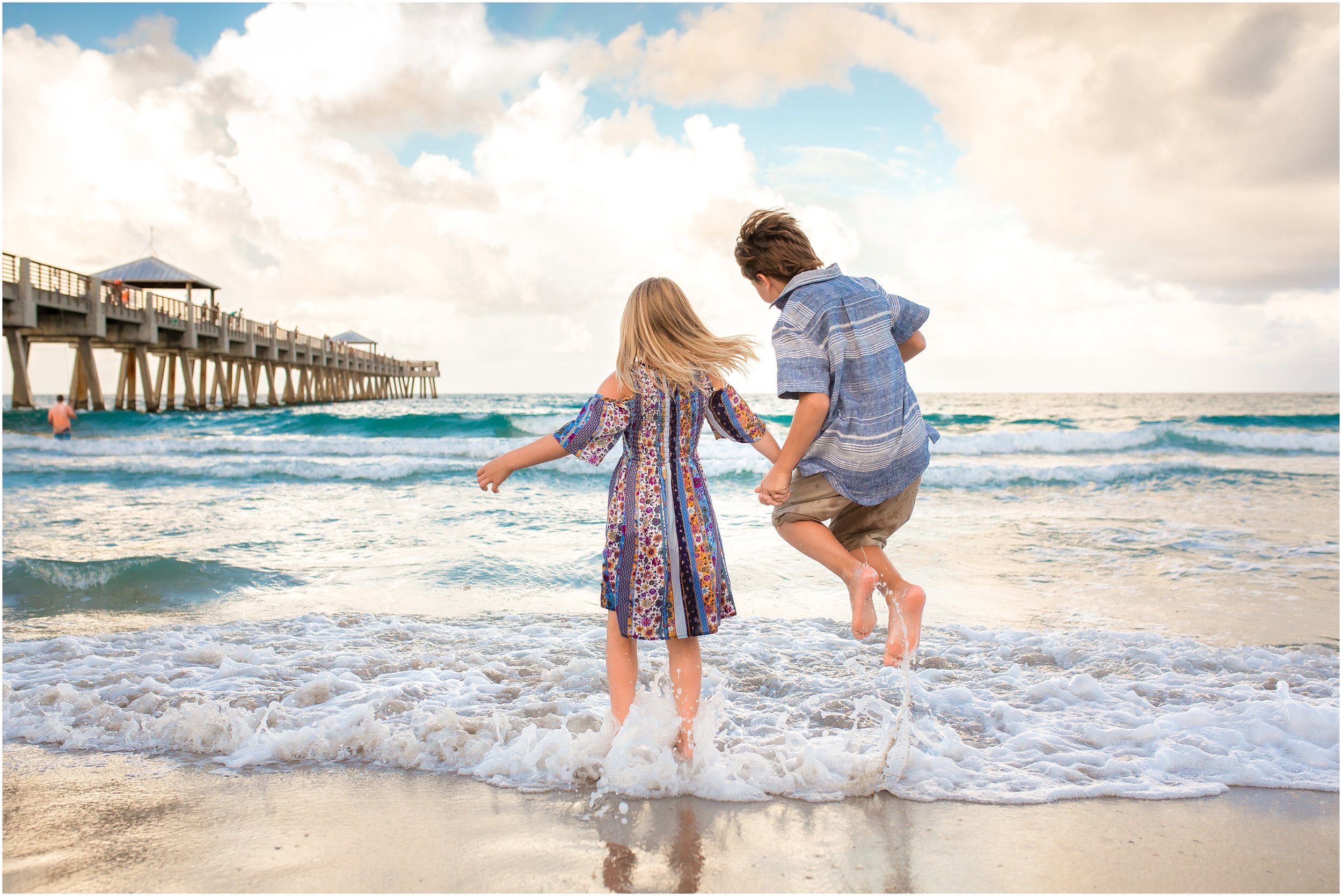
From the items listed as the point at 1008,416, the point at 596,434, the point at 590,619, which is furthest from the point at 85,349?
the point at 1008,416

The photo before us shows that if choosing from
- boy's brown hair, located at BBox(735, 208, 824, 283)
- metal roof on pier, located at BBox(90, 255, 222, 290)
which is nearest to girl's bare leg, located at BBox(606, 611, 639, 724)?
boy's brown hair, located at BBox(735, 208, 824, 283)

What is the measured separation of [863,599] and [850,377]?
2.52 ft

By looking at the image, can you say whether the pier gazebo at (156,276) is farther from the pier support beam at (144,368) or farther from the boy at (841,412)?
the boy at (841,412)

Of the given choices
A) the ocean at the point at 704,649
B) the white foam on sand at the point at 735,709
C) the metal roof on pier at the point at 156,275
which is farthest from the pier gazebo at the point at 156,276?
the white foam on sand at the point at 735,709

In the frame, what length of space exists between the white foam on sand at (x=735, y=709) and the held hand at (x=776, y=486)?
846mm

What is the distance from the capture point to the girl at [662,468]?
2.69m

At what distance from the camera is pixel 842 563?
2736 mm

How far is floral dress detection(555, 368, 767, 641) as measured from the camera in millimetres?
2688

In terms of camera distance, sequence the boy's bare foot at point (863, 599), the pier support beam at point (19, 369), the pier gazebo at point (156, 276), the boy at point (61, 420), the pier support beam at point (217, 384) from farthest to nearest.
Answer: the pier support beam at point (217, 384)
the pier gazebo at point (156, 276)
the pier support beam at point (19, 369)
the boy at point (61, 420)
the boy's bare foot at point (863, 599)

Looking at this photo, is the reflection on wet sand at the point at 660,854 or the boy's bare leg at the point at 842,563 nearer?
the reflection on wet sand at the point at 660,854

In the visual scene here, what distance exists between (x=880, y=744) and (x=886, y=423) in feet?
4.00

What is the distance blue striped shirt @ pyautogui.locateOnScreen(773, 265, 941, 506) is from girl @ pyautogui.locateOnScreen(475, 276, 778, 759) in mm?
209

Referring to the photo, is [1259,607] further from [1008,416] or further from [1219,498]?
[1008,416]

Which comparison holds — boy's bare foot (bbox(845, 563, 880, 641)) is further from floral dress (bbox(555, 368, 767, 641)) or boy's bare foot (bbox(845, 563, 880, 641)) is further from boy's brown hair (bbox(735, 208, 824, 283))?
boy's brown hair (bbox(735, 208, 824, 283))
